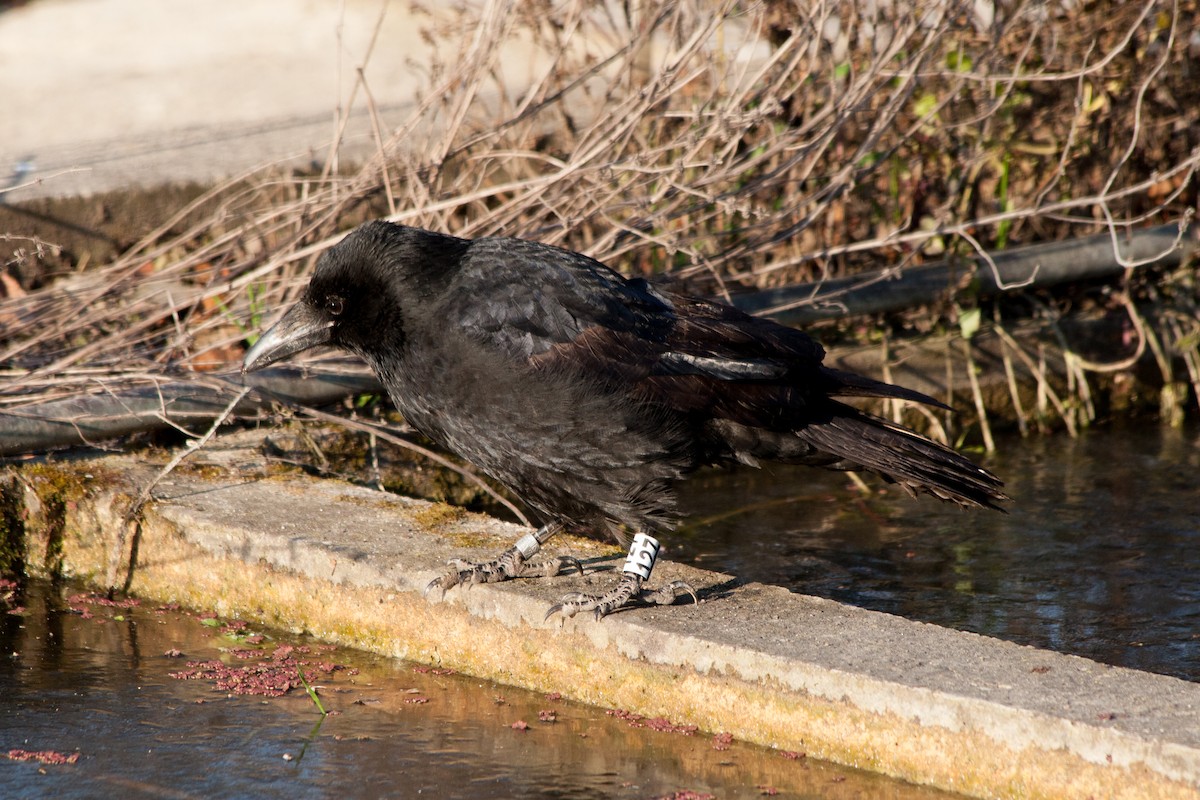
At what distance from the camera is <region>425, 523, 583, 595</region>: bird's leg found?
339 centimetres

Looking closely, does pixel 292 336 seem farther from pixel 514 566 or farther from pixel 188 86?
pixel 188 86

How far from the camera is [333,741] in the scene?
2.98 metres

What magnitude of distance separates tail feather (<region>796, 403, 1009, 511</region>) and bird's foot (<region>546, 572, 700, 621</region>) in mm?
557

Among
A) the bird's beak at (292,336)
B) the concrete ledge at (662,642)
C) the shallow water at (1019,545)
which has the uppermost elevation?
the bird's beak at (292,336)

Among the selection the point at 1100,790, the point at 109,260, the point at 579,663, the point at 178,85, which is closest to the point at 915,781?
the point at 1100,790

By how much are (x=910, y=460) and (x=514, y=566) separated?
3.45ft

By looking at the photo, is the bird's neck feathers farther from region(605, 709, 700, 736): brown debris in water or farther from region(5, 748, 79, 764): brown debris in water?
region(5, 748, 79, 764): brown debris in water

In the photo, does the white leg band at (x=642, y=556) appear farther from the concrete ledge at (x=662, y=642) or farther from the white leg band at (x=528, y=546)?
the white leg band at (x=528, y=546)

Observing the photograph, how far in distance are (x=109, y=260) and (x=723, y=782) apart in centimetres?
432

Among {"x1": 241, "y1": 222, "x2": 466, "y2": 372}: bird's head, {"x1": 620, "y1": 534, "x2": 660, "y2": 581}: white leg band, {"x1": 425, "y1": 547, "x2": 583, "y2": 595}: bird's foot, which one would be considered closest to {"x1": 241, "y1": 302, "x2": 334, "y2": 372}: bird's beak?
{"x1": 241, "y1": 222, "x2": 466, "y2": 372}: bird's head

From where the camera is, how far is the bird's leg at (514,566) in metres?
3.39

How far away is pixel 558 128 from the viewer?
6332mm

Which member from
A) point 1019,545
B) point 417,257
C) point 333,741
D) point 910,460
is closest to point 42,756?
point 333,741

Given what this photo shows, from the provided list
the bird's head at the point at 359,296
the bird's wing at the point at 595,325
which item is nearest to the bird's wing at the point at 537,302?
the bird's wing at the point at 595,325
